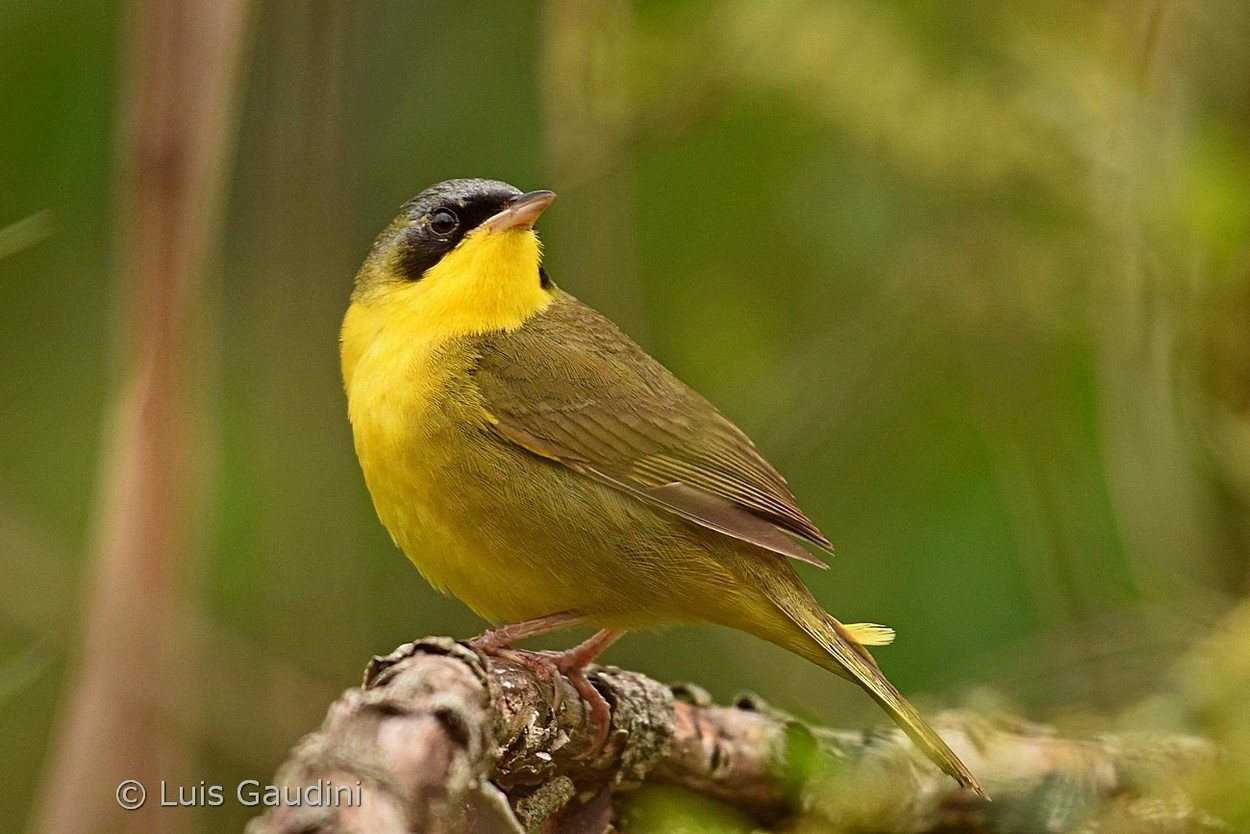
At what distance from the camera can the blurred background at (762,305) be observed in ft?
14.3

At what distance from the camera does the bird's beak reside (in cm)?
392

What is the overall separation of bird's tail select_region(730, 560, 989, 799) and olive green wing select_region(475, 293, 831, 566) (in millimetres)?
127

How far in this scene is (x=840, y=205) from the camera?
554 cm

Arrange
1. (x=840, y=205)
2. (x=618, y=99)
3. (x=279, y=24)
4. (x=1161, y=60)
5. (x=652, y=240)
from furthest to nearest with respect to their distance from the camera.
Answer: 1. (x=652, y=240)
2. (x=840, y=205)
3. (x=279, y=24)
4. (x=618, y=99)
5. (x=1161, y=60)

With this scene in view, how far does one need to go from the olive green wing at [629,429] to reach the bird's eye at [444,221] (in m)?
0.35

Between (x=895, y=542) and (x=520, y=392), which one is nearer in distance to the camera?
(x=520, y=392)

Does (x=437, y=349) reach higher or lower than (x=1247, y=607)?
higher

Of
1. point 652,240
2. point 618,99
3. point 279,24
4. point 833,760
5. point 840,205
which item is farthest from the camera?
point 652,240

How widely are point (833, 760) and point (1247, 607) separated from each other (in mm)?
1111

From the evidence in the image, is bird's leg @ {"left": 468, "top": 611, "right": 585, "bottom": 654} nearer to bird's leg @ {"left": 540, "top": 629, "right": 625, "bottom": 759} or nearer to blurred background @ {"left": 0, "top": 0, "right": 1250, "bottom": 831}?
bird's leg @ {"left": 540, "top": 629, "right": 625, "bottom": 759}

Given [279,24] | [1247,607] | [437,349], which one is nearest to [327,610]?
[437,349]

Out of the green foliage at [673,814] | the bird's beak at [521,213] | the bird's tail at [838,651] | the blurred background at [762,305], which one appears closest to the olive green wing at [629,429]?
the bird's tail at [838,651]

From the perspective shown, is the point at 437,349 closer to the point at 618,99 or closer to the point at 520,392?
the point at 520,392

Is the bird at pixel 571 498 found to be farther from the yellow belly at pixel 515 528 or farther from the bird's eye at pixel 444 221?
the bird's eye at pixel 444 221
